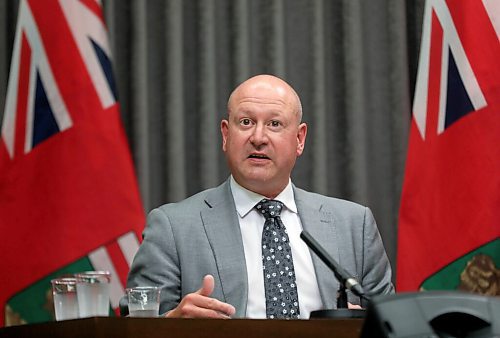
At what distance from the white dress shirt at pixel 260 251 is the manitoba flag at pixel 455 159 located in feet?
1.92

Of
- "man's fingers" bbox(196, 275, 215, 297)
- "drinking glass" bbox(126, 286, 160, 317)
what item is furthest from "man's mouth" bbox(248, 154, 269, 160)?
"drinking glass" bbox(126, 286, 160, 317)

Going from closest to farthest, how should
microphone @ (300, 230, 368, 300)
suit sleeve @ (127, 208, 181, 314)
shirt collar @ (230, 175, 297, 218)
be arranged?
microphone @ (300, 230, 368, 300), suit sleeve @ (127, 208, 181, 314), shirt collar @ (230, 175, 297, 218)

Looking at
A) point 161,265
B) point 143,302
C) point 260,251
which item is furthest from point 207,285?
point 260,251

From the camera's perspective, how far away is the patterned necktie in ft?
9.21

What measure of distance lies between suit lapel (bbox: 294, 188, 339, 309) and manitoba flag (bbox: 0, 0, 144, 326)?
30.1 inches

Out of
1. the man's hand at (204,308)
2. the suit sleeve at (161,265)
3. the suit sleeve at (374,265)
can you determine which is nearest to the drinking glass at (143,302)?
the man's hand at (204,308)

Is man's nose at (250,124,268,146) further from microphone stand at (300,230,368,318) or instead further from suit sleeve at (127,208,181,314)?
microphone stand at (300,230,368,318)

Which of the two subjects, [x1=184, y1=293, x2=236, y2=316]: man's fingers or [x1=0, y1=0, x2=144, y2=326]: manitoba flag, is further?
[x1=0, y1=0, x2=144, y2=326]: manitoba flag

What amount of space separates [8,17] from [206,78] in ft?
2.93

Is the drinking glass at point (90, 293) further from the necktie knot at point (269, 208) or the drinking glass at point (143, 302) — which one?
the necktie knot at point (269, 208)

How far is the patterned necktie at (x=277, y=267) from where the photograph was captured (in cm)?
281

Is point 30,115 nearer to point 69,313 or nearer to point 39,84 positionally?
point 39,84

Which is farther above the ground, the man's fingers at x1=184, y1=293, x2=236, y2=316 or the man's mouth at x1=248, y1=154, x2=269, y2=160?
the man's mouth at x1=248, y1=154, x2=269, y2=160

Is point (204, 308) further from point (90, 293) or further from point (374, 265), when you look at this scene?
point (374, 265)
